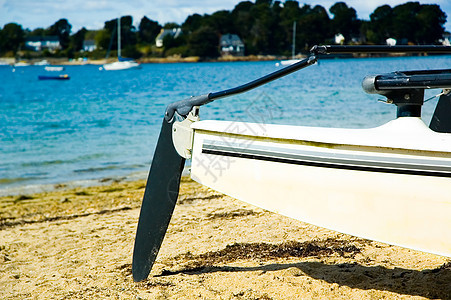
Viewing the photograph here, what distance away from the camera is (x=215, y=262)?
4.20m

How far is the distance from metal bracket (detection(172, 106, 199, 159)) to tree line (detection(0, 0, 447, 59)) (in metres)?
2.31

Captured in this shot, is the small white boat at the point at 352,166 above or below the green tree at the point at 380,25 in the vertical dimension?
below

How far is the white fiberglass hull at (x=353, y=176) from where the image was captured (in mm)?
2637

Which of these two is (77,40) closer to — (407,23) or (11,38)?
(11,38)

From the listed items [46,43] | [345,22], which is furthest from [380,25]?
[46,43]

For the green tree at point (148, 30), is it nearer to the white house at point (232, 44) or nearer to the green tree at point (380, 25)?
the white house at point (232, 44)

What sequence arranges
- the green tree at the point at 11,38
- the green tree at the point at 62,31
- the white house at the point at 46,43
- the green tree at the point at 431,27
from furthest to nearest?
the white house at the point at 46,43
the green tree at the point at 62,31
the green tree at the point at 11,38
the green tree at the point at 431,27

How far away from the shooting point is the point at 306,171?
2961mm

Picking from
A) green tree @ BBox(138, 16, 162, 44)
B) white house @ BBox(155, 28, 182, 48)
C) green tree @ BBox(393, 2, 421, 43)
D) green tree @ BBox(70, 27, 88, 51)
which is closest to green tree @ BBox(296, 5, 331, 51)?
green tree @ BBox(393, 2, 421, 43)

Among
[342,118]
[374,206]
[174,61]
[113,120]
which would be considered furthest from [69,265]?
[174,61]

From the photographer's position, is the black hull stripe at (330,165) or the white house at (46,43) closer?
the black hull stripe at (330,165)

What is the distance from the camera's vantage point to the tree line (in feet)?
19.3

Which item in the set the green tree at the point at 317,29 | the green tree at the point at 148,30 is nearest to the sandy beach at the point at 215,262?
the green tree at the point at 317,29

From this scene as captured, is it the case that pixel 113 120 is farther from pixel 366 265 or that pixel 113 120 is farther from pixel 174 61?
pixel 174 61
